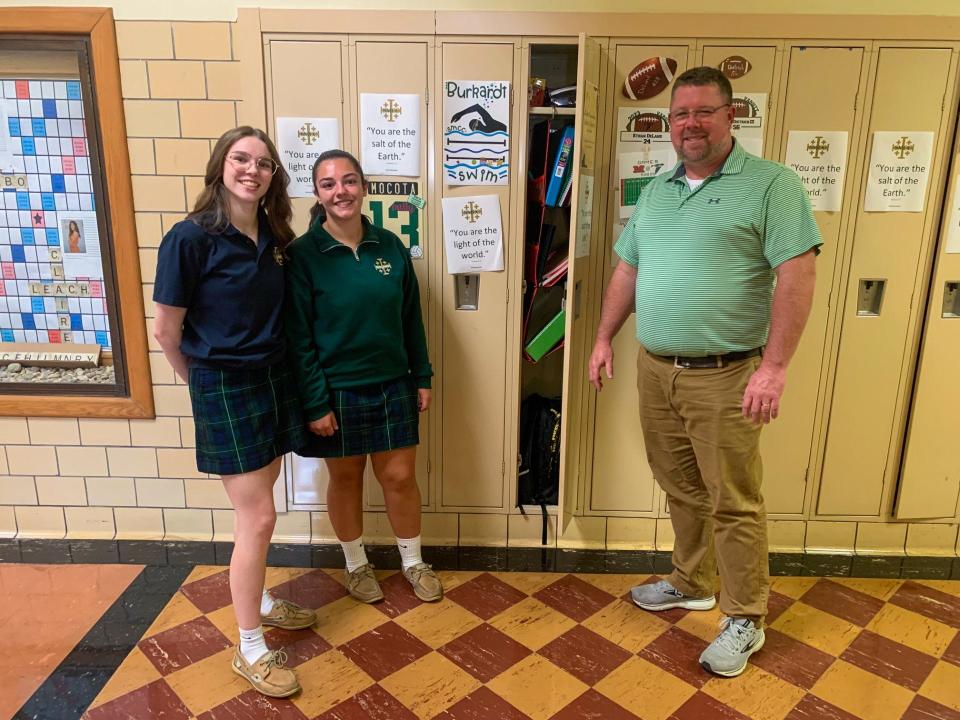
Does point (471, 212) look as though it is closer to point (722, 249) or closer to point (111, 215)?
point (722, 249)

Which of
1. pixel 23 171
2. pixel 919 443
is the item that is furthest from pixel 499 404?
pixel 23 171

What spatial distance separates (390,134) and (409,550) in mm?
1575

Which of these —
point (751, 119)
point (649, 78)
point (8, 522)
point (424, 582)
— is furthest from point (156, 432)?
point (751, 119)

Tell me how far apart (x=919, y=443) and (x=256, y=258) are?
8.46ft

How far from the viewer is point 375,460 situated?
7.79 feet

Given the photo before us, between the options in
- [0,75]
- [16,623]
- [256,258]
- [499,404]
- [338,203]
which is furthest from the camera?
[499,404]

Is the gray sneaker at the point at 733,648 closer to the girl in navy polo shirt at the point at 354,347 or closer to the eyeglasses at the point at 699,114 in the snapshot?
the girl in navy polo shirt at the point at 354,347

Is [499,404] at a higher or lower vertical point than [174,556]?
higher

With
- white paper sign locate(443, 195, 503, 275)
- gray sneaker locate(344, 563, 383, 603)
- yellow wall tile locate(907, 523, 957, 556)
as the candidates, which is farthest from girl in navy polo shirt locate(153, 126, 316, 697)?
yellow wall tile locate(907, 523, 957, 556)

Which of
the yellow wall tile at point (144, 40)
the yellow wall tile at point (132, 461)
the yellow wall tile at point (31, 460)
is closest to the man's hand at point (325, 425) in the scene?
the yellow wall tile at point (132, 461)

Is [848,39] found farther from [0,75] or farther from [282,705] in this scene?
[0,75]

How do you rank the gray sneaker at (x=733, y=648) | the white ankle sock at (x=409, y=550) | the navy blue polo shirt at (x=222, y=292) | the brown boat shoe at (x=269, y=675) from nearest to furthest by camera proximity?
the navy blue polo shirt at (x=222, y=292) < the brown boat shoe at (x=269, y=675) < the gray sneaker at (x=733, y=648) < the white ankle sock at (x=409, y=550)

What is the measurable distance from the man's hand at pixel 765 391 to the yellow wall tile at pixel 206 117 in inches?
79.7

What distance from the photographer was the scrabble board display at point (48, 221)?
2.48 m
